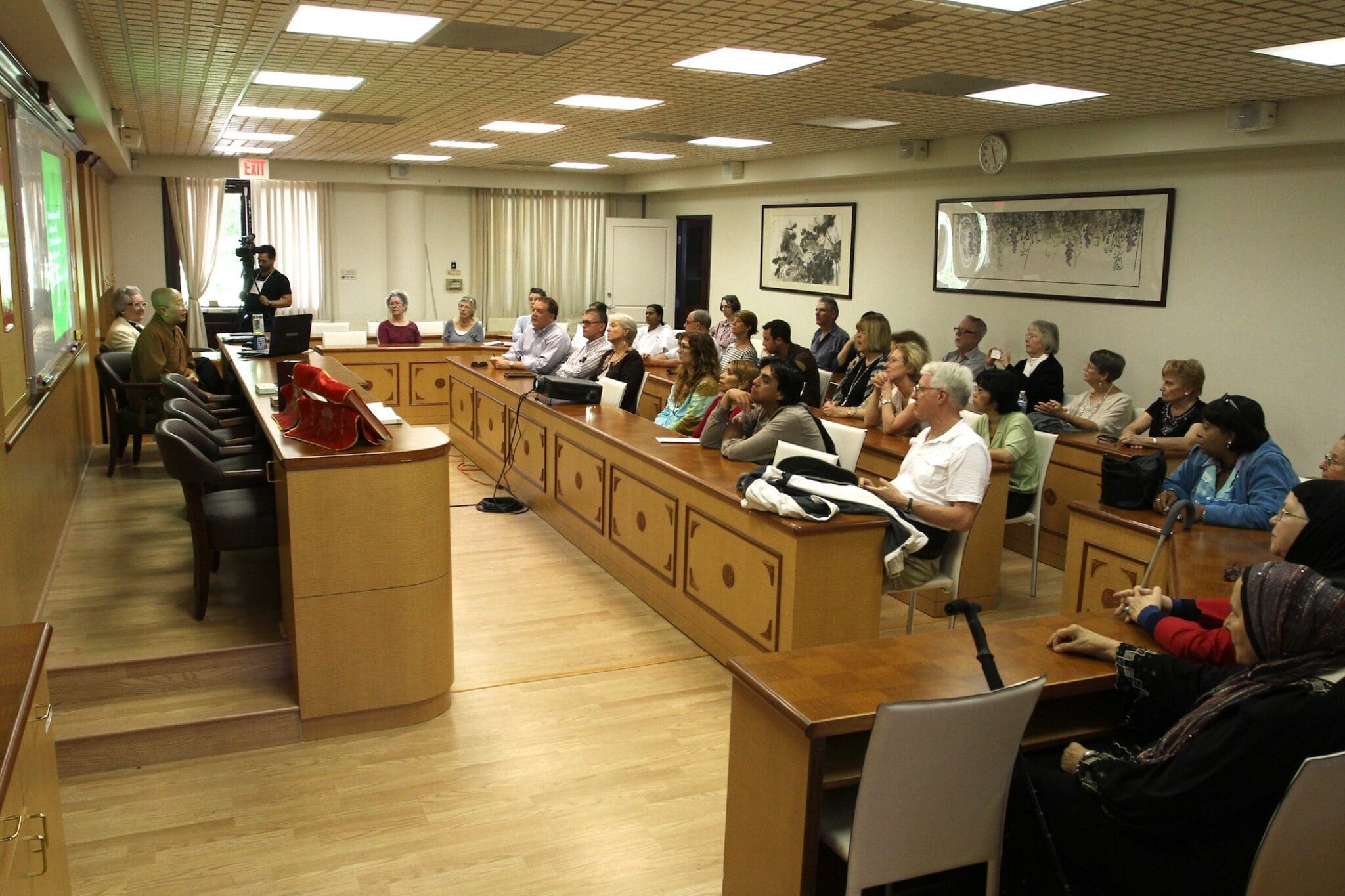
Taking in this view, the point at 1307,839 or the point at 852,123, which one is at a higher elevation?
the point at 852,123

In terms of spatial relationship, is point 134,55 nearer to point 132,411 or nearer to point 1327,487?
point 132,411

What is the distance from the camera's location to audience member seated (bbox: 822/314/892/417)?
7570mm

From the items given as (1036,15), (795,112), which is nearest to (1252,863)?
(1036,15)

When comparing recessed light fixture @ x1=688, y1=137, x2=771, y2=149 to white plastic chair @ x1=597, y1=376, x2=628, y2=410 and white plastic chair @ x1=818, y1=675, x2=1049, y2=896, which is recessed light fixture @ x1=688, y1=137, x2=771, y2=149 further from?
white plastic chair @ x1=818, y1=675, x2=1049, y2=896

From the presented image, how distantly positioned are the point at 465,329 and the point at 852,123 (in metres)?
4.91

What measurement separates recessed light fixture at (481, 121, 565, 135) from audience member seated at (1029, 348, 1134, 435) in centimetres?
439

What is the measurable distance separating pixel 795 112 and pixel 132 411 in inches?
205

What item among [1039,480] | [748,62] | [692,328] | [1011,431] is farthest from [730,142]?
[1039,480]

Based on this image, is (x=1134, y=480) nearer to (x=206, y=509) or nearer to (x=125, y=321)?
(x=206, y=509)

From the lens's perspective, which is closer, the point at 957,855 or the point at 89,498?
the point at 957,855

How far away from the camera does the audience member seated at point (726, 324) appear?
10734 millimetres

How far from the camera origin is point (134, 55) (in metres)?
5.42

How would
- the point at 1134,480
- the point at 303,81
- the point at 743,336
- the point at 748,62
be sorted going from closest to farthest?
the point at 1134,480 < the point at 748,62 < the point at 303,81 < the point at 743,336

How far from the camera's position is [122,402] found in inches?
305
